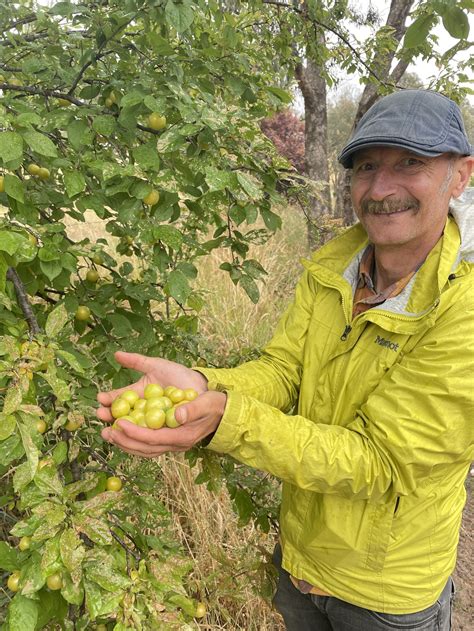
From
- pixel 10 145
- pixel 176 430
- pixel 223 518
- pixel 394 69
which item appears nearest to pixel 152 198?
pixel 10 145

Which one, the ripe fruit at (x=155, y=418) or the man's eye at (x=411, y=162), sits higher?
the man's eye at (x=411, y=162)

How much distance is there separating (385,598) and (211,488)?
597 mm

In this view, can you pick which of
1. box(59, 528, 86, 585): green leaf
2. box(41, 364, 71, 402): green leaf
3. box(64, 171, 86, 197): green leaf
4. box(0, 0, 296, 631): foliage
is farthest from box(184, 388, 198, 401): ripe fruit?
box(64, 171, 86, 197): green leaf

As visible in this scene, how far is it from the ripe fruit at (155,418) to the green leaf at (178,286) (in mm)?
329

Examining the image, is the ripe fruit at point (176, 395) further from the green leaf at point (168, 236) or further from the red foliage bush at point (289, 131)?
the red foliage bush at point (289, 131)

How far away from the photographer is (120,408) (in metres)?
1.25

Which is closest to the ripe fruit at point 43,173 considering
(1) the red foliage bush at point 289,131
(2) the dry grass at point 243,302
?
(2) the dry grass at point 243,302

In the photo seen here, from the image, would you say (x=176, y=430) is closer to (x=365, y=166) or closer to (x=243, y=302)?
(x=365, y=166)

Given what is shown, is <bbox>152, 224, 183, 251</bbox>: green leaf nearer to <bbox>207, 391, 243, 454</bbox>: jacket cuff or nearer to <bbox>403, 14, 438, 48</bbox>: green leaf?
<bbox>207, 391, 243, 454</bbox>: jacket cuff

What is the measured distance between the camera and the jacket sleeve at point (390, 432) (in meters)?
1.15

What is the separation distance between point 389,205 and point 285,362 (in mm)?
613

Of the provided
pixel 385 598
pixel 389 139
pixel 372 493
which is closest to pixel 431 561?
pixel 385 598

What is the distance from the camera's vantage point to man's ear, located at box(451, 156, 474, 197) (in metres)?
1.34

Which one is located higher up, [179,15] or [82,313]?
[179,15]
